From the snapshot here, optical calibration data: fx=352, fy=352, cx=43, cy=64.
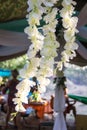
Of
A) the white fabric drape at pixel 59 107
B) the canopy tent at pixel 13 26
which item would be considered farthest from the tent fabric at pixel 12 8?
the white fabric drape at pixel 59 107

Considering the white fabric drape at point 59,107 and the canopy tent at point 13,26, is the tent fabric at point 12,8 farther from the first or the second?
the white fabric drape at point 59,107

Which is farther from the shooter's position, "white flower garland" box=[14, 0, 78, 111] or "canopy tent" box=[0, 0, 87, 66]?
"canopy tent" box=[0, 0, 87, 66]

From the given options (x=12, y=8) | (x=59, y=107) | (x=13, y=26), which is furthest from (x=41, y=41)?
(x=59, y=107)

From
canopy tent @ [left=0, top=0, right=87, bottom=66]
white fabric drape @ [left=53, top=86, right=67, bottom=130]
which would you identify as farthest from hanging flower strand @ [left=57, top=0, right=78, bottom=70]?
white fabric drape @ [left=53, top=86, right=67, bottom=130]

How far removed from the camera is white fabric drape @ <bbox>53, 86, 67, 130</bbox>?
197 inches

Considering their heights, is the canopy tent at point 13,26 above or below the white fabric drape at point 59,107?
above

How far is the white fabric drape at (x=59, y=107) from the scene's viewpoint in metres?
5.00

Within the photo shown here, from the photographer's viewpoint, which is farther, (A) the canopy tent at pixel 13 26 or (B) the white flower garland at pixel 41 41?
(A) the canopy tent at pixel 13 26

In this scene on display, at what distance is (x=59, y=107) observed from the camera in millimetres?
5004

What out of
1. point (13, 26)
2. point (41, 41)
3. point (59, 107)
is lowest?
point (59, 107)

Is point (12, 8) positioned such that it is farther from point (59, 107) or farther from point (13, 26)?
point (59, 107)

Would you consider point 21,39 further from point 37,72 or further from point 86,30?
point 37,72

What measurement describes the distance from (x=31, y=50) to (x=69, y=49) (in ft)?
0.41

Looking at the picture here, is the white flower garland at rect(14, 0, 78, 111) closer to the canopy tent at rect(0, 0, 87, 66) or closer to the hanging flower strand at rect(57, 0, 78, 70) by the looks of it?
the hanging flower strand at rect(57, 0, 78, 70)
